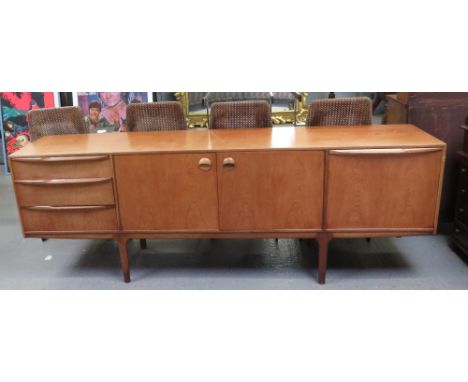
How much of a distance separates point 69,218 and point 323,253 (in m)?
1.56

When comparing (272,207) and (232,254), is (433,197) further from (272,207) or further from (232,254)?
(232,254)

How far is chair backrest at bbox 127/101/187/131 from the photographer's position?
3465 mm

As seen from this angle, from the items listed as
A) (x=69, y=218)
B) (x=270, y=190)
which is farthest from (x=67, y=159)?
(x=270, y=190)

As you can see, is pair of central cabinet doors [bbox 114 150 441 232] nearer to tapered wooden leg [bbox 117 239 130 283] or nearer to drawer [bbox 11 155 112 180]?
drawer [bbox 11 155 112 180]

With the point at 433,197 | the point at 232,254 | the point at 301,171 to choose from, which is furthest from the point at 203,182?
the point at 433,197

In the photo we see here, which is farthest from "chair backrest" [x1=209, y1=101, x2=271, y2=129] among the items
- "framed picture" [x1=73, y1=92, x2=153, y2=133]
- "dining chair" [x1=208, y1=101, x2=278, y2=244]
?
"framed picture" [x1=73, y1=92, x2=153, y2=133]

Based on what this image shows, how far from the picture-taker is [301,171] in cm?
268

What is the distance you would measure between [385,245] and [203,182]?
5.02 feet

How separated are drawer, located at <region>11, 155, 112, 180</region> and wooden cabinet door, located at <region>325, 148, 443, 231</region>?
4.31 ft

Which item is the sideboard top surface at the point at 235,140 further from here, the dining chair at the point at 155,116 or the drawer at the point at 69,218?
the drawer at the point at 69,218

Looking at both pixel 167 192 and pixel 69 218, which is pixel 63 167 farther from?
pixel 167 192

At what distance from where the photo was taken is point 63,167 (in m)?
2.73

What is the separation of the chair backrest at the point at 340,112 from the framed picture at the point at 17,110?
3.14 metres

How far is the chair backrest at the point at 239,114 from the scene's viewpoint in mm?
3381
